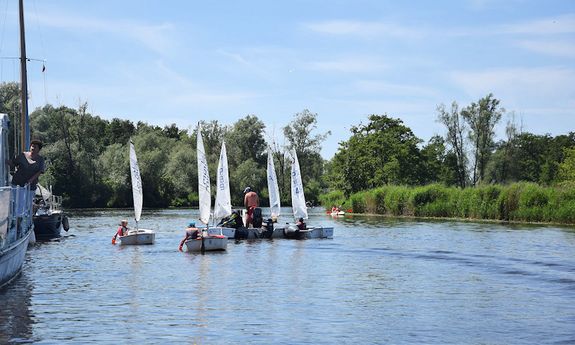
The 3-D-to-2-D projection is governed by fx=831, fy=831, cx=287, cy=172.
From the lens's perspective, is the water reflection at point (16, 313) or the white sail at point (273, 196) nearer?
the water reflection at point (16, 313)

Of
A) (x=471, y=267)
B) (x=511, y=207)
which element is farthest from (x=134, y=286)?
(x=511, y=207)

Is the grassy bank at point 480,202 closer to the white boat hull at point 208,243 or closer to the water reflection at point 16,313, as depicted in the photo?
the white boat hull at point 208,243

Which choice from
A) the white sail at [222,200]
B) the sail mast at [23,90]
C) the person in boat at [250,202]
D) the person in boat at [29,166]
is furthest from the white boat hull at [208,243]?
the person in boat at [29,166]

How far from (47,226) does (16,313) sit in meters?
33.8

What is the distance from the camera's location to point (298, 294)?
28.6 metres

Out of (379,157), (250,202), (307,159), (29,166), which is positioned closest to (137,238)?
(250,202)

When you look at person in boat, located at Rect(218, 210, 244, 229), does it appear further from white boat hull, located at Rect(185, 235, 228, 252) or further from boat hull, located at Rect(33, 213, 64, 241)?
boat hull, located at Rect(33, 213, 64, 241)

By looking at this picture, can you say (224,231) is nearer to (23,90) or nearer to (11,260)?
(23,90)

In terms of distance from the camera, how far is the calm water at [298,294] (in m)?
21.5

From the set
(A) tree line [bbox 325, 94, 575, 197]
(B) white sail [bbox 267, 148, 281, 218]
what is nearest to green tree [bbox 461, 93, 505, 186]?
(A) tree line [bbox 325, 94, 575, 197]

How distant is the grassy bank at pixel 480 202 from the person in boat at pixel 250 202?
27486 mm

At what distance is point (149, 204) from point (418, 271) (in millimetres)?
92140

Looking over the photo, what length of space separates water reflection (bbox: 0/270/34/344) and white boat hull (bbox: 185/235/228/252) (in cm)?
1314

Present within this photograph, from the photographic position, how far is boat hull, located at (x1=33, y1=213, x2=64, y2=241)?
56000 mm
